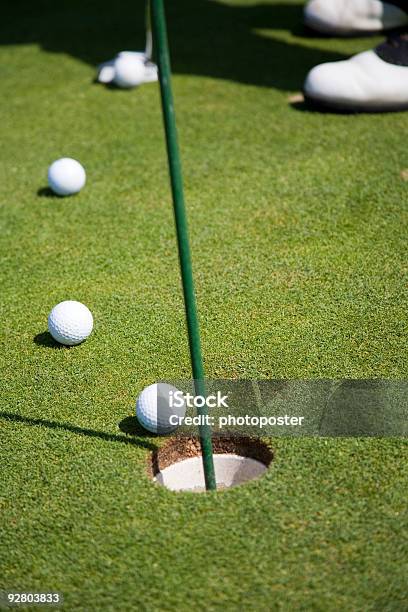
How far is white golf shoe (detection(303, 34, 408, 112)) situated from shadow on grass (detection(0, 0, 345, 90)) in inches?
32.4

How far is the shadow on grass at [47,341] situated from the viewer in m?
4.01

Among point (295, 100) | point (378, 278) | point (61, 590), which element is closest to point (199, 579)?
point (61, 590)

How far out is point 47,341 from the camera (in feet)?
13.3

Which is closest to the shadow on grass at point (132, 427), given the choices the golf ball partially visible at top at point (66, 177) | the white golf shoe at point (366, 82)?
the golf ball partially visible at top at point (66, 177)

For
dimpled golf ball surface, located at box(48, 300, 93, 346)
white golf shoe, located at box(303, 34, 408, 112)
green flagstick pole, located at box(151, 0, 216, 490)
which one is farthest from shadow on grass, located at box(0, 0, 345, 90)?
green flagstick pole, located at box(151, 0, 216, 490)

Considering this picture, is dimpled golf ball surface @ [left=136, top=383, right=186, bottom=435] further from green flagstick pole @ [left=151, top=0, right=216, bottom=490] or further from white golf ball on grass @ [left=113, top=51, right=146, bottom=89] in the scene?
white golf ball on grass @ [left=113, top=51, right=146, bottom=89]

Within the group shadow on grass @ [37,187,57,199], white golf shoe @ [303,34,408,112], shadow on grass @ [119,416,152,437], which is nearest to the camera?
shadow on grass @ [119,416,152,437]

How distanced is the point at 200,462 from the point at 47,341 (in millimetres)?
1177

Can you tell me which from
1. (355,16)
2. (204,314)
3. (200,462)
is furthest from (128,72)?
(200,462)

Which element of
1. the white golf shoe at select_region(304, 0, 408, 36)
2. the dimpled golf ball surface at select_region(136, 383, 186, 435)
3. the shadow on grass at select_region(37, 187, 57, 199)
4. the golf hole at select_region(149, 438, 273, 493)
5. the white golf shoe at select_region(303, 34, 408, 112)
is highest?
the white golf shoe at select_region(304, 0, 408, 36)

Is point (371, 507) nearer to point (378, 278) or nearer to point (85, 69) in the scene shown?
point (378, 278)

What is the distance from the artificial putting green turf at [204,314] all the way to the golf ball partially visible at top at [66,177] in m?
0.09

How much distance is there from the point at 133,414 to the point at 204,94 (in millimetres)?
4252

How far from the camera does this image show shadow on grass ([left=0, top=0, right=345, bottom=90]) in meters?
7.50
